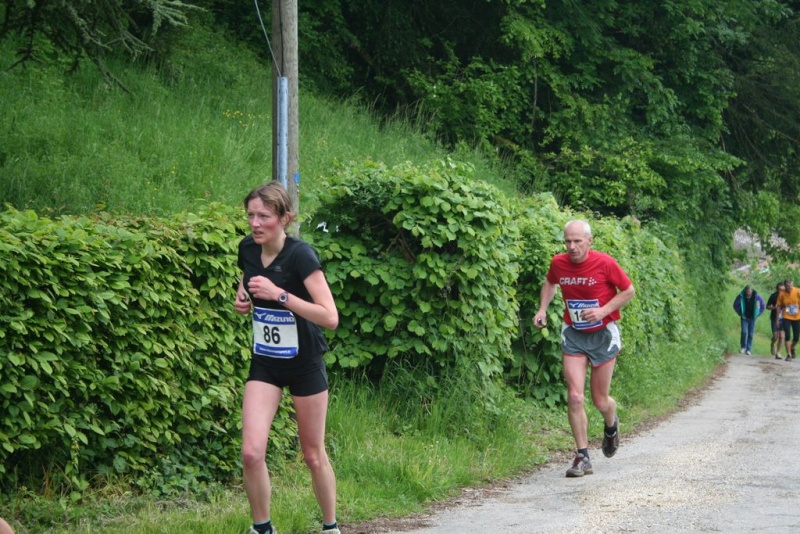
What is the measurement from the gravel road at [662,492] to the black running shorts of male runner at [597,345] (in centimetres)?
101

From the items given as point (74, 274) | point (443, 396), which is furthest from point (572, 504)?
point (74, 274)

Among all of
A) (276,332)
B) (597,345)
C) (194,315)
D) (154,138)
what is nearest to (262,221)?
(276,332)

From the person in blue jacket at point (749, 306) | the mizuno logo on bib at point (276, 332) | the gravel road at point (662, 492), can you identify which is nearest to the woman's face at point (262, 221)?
the mizuno logo on bib at point (276, 332)

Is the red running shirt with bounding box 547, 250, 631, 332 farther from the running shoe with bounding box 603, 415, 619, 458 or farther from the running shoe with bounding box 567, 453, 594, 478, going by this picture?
the running shoe with bounding box 567, 453, 594, 478

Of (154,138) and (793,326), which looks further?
(793,326)

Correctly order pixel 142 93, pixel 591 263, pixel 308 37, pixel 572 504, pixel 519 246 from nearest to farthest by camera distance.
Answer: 1. pixel 572 504
2. pixel 591 263
3. pixel 519 246
4. pixel 142 93
5. pixel 308 37

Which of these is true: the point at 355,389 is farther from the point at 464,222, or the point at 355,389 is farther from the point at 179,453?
the point at 179,453

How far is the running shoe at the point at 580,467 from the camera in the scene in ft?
30.9

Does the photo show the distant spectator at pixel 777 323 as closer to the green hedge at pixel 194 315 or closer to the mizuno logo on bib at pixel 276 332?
the green hedge at pixel 194 315

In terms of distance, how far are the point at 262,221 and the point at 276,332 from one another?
63cm

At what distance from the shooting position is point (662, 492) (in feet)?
27.8

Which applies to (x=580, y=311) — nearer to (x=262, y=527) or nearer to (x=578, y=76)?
(x=262, y=527)

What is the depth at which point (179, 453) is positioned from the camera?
764 centimetres

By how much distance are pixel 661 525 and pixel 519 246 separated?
Result: 508 cm
